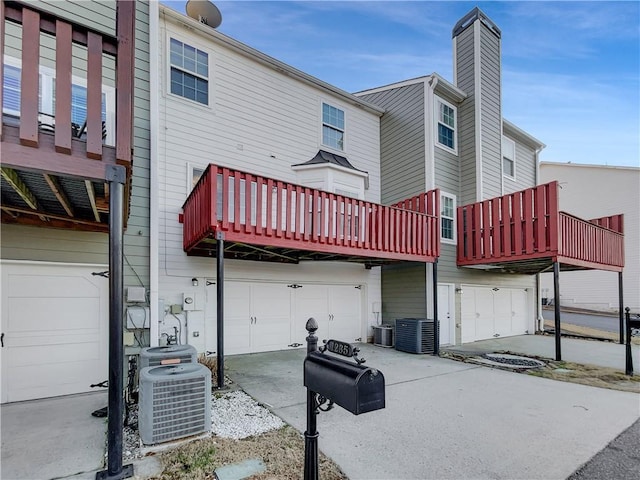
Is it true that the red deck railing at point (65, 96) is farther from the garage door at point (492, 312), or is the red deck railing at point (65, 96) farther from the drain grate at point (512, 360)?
the garage door at point (492, 312)

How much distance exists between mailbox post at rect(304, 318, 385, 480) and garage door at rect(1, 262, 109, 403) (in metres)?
4.24

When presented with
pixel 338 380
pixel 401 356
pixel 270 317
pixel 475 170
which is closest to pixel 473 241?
pixel 475 170

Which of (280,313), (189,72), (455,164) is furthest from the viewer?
(455,164)

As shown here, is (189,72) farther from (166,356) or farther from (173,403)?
(173,403)

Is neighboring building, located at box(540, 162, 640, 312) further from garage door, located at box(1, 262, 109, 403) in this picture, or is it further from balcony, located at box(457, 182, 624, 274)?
A: garage door, located at box(1, 262, 109, 403)

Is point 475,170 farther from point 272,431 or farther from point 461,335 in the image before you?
point 272,431

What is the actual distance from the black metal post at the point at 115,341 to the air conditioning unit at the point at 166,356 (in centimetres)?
106

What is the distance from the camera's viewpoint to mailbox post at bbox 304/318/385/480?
1.75 m

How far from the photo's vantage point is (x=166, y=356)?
13.1 ft

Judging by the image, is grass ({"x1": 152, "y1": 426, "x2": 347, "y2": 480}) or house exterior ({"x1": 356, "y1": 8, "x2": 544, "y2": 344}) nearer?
grass ({"x1": 152, "y1": 426, "x2": 347, "y2": 480})

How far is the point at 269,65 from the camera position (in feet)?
27.7

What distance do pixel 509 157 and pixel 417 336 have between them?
26.2 feet

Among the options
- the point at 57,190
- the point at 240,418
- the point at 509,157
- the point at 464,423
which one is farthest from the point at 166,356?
the point at 509,157

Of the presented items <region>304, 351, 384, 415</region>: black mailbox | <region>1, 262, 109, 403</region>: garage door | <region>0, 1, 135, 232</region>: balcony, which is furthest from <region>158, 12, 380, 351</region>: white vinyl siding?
<region>304, 351, 384, 415</region>: black mailbox
